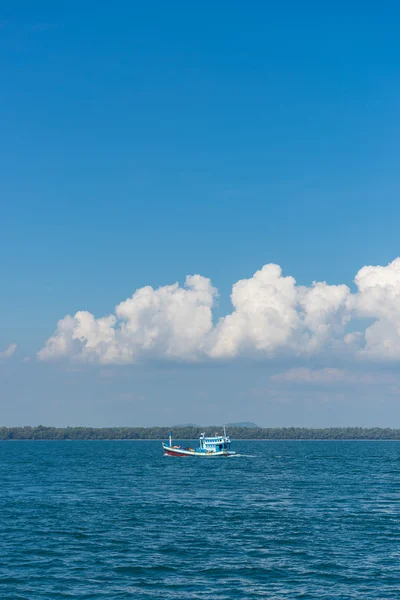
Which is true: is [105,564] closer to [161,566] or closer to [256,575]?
[161,566]

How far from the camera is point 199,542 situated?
62375 mm

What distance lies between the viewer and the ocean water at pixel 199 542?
48094 millimetres

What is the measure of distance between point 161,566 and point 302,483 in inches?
2746

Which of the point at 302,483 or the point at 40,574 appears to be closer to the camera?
the point at 40,574

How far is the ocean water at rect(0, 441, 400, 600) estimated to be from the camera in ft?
158

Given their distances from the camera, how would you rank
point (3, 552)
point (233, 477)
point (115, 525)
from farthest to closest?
point (233, 477) < point (115, 525) < point (3, 552)

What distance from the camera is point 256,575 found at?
169 ft

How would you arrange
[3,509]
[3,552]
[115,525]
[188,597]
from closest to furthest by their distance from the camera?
[188,597], [3,552], [115,525], [3,509]

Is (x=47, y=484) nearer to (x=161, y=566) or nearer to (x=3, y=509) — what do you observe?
(x=3, y=509)

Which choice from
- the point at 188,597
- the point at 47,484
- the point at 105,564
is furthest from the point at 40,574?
the point at 47,484

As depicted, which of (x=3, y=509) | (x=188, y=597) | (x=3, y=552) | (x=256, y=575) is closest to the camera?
(x=188, y=597)

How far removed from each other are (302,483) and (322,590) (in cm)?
7363

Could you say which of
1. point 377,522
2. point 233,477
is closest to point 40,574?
point 377,522

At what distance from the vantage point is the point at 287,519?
76.6 m
